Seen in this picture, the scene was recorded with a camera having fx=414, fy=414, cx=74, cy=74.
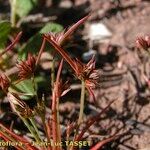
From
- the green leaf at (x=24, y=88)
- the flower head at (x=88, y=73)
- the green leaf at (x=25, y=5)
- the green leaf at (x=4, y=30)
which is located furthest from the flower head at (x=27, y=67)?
the green leaf at (x=25, y=5)

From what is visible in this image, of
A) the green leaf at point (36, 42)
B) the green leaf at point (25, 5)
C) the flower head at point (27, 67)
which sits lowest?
the green leaf at point (36, 42)

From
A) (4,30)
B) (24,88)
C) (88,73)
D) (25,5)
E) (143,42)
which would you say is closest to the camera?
(88,73)

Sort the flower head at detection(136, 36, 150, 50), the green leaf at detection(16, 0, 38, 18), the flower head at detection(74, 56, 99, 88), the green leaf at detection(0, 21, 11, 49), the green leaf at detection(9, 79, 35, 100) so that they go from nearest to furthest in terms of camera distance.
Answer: the flower head at detection(74, 56, 99, 88) → the flower head at detection(136, 36, 150, 50) → the green leaf at detection(9, 79, 35, 100) → the green leaf at detection(0, 21, 11, 49) → the green leaf at detection(16, 0, 38, 18)

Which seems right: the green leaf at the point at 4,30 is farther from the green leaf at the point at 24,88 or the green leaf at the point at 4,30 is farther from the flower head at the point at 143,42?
the flower head at the point at 143,42

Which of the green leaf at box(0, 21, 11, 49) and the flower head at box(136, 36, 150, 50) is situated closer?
the flower head at box(136, 36, 150, 50)

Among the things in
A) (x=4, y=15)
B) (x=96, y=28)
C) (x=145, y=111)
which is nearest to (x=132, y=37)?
(x=96, y=28)

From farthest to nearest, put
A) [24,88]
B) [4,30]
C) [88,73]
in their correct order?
[4,30] → [24,88] → [88,73]

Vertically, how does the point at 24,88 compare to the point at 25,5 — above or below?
below

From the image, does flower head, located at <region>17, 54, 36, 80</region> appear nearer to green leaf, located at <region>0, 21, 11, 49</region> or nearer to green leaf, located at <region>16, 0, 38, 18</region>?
green leaf, located at <region>0, 21, 11, 49</region>

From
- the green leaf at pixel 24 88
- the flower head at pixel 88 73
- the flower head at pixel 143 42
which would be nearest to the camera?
the flower head at pixel 88 73

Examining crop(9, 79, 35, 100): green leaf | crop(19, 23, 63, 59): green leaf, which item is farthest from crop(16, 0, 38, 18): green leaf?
crop(9, 79, 35, 100): green leaf

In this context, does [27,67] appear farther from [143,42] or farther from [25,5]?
[25,5]

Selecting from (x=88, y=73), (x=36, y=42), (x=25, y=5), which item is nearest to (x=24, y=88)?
(x=36, y=42)
